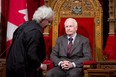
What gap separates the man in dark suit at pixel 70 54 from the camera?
512 cm

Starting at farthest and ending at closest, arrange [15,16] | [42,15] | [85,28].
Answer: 1. [15,16]
2. [85,28]
3. [42,15]

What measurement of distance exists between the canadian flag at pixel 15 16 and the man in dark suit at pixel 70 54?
3.45ft

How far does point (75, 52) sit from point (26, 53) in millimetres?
1873

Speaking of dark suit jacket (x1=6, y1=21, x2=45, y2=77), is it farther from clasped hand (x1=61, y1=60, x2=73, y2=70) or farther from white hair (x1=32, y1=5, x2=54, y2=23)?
clasped hand (x1=61, y1=60, x2=73, y2=70)

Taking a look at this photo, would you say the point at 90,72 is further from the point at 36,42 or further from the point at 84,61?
the point at 36,42

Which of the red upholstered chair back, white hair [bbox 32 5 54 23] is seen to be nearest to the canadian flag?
the red upholstered chair back

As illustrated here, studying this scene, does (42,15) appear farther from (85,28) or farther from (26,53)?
(85,28)

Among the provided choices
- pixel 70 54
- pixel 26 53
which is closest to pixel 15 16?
pixel 70 54

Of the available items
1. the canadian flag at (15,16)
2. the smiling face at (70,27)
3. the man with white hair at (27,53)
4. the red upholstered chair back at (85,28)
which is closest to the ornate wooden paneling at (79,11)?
the red upholstered chair back at (85,28)

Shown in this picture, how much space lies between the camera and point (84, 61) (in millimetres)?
5180

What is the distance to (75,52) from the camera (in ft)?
17.4

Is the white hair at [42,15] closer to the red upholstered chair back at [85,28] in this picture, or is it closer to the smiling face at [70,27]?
the smiling face at [70,27]

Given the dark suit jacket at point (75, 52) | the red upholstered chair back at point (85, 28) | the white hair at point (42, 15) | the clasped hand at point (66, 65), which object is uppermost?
the white hair at point (42, 15)

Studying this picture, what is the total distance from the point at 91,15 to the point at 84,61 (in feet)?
4.03
